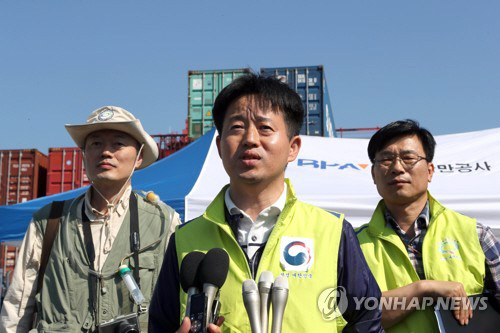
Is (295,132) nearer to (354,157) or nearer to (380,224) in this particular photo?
(380,224)

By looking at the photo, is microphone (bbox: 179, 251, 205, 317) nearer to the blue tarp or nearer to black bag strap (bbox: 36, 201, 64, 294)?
black bag strap (bbox: 36, 201, 64, 294)

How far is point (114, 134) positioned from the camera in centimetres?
278

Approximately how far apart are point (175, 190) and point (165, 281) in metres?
2.78

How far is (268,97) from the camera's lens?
1.81 metres

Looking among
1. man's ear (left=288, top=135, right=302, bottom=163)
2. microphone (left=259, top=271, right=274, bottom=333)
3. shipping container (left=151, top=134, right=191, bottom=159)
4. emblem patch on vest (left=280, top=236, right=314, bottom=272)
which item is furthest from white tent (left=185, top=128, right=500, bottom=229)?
shipping container (left=151, top=134, right=191, bottom=159)

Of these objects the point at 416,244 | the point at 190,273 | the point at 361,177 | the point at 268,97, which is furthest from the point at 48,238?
the point at 361,177

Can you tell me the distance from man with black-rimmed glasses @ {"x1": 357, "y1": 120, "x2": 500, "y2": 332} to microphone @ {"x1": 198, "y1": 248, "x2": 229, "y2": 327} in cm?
134

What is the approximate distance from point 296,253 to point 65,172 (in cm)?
1525

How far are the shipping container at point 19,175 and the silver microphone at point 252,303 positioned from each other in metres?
16.2

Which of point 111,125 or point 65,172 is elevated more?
point 65,172

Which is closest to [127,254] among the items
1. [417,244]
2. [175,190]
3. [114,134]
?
[114,134]

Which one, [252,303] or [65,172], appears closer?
[252,303]

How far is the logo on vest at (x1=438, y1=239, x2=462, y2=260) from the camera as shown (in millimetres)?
2465

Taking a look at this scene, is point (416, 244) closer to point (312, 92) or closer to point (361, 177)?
point (361, 177)
